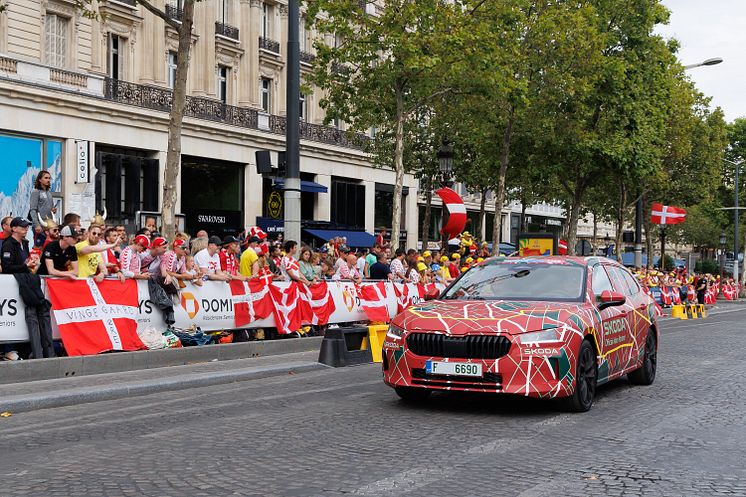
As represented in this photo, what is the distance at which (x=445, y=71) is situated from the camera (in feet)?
89.9

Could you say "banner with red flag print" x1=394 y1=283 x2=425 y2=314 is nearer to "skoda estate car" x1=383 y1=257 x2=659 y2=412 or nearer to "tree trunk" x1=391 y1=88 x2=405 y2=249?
"tree trunk" x1=391 y1=88 x2=405 y2=249

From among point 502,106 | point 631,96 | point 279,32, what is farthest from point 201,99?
point 631,96

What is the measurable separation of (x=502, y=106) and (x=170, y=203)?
19856 millimetres

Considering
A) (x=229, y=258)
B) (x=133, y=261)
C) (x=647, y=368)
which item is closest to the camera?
(x=647, y=368)

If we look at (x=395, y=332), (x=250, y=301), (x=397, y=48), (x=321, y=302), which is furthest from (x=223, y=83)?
(x=395, y=332)

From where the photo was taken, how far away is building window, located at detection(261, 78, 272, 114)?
141ft

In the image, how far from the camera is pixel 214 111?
127 feet

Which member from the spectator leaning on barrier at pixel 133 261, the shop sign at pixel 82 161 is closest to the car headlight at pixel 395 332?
the spectator leaning on barrier at pixel 133 261

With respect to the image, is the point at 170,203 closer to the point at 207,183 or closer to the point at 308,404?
the point at 308,404

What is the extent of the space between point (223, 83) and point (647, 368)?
30141 mm

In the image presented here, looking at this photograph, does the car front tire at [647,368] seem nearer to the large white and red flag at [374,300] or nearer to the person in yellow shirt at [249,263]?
the person in yellow shirt at [249,263]

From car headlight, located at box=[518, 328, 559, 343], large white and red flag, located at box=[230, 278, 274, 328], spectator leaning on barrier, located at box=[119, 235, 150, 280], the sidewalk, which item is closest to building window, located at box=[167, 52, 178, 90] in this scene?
large white and red flag, located at box=[230, 278, 274, 328]

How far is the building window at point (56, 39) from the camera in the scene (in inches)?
1226

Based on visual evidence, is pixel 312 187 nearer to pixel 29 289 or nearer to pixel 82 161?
pixel 82 161
